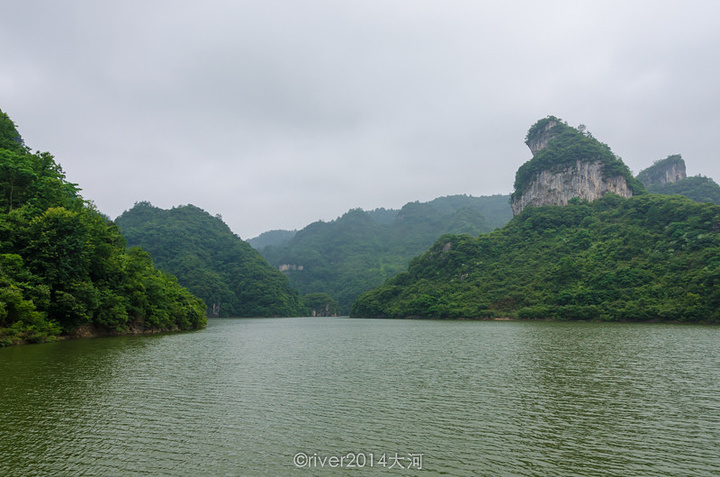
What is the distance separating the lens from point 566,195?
121 metres

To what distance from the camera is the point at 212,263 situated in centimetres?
15062

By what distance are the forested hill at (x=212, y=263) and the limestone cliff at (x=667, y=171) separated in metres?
159

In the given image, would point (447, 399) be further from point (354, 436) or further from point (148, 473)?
point (148, 473)

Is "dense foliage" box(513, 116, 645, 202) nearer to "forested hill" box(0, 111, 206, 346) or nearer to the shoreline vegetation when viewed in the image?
the shoreline vegetation

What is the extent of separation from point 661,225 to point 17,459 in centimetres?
9857

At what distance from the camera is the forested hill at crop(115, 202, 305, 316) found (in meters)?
133

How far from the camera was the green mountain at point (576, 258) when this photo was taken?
61844 millimetres

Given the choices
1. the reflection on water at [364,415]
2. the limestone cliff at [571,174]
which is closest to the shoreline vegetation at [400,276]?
the limestone cliff at [571,174]

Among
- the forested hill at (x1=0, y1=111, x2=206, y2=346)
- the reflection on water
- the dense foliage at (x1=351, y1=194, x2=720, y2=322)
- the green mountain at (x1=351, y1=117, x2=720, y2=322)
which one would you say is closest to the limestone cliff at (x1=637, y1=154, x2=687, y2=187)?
A: the green mountain at (x1=351, y1=117, x2=720, y2=322)

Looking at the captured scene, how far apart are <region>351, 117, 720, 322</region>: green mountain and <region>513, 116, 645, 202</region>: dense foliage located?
328 mm

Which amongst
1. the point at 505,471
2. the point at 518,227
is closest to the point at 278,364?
the point at 505,471

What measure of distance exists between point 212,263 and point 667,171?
190 meters

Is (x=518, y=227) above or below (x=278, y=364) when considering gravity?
above

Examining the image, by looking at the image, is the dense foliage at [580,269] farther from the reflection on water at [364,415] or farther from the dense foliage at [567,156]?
the reflection on water at [364,415]
